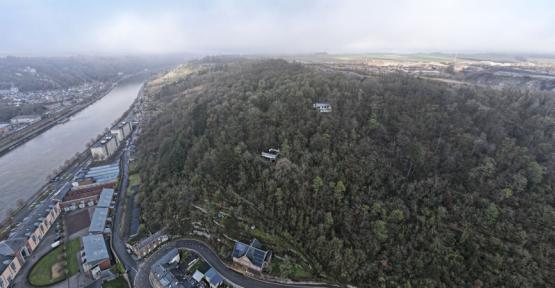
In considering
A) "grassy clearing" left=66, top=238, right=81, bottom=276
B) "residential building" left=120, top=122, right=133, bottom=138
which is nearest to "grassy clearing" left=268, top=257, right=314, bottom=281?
"grassy clearing" left=66, top=238, right=81, bottom=276

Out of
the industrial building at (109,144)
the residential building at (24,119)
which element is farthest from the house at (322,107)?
the residential building at (24,119)

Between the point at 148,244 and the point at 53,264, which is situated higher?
the point at 148,244

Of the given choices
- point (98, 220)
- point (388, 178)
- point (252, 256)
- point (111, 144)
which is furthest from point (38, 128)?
point (388, 178)

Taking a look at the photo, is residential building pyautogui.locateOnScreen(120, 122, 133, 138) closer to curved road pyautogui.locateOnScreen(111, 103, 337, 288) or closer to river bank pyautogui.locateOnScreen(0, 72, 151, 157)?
river bank pyautogui.locateOnScreen(0, 72, 151, 157)

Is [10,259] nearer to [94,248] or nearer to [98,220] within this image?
[94,248]

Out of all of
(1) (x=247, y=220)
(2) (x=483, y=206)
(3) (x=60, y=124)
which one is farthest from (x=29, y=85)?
(2) (x=483, y=206)

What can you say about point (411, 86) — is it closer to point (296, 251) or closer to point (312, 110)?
point (312, 110)

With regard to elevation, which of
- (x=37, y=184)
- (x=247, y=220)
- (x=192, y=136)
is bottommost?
(x=37, y=184)
